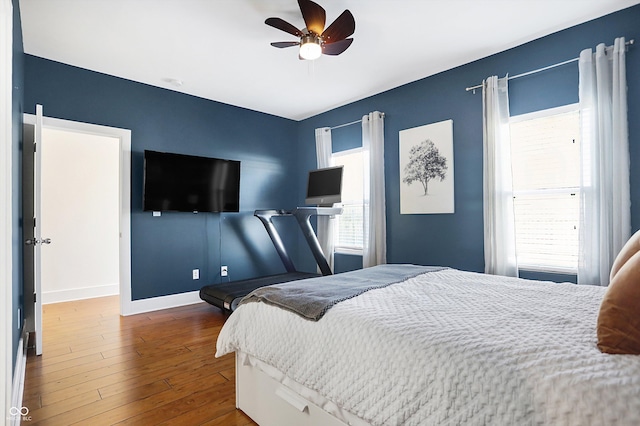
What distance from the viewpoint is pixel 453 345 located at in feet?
3.67

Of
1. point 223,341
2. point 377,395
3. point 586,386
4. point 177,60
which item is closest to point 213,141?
point 177,60

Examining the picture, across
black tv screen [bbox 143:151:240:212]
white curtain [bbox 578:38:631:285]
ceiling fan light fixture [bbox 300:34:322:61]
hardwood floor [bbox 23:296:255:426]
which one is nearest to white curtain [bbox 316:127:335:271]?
black tv screen [bbox 143:151:240:212]

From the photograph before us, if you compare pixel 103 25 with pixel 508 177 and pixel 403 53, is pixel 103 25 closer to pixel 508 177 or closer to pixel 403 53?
pixel 403 53

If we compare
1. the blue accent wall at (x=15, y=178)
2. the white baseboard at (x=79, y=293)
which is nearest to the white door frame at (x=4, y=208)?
the blue accent wall at (x=15, y=178)

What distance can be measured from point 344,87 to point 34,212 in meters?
3.37

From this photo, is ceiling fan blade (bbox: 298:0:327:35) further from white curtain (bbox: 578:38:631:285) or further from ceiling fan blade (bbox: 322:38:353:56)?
white curtain (bbox: 578:38:631:285)

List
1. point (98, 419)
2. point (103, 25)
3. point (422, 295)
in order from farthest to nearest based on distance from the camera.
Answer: point (103, 25), point (98, 419), point (422, 295)

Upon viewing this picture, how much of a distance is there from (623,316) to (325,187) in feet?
12.2

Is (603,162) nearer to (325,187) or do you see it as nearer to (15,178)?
(325,187)

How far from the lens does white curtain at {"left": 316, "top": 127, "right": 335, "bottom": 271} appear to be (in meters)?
4.87

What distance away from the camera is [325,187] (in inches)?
180

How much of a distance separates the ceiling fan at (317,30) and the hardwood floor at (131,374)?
252 centimetres

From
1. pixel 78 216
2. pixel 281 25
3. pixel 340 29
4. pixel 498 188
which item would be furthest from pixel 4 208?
pixel 78 216

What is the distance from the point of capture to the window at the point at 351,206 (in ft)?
15.5
